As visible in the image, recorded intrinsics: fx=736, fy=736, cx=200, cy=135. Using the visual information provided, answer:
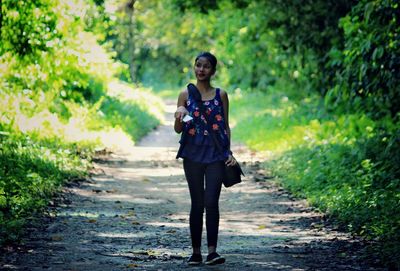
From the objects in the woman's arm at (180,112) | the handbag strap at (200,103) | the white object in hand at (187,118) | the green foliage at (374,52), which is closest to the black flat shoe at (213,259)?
the handbag strap at (200,103)

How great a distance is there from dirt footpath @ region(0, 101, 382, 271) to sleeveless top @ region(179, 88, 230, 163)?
3.46 ft

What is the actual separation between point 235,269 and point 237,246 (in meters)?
1.31

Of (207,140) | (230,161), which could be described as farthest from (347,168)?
(207,140)

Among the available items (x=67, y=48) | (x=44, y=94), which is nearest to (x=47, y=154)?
(x=67, y=48)

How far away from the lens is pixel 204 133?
6820 mm

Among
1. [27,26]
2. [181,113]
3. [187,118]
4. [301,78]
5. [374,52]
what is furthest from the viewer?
[301,78]

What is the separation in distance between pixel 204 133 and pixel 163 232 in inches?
98.5

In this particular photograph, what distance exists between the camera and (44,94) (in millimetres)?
18359

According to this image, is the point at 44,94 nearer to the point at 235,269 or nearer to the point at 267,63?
the point at 267,63

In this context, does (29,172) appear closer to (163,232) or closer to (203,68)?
(163,232)

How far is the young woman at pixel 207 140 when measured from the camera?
679 centimetres

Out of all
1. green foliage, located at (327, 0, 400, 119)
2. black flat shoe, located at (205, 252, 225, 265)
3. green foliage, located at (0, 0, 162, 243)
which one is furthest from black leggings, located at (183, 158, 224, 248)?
green foliage, located at (327, 0, 400, 119)

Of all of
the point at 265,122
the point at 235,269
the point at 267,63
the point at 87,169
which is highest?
the point at 267,63

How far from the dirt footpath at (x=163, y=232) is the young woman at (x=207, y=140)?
68 cm
